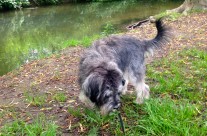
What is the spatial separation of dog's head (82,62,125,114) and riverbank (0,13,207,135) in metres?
0.58

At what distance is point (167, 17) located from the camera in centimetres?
1230

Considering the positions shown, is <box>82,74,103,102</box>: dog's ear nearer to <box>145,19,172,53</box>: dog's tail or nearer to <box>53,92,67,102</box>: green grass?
<box>53,92,67,102</box>: green grass

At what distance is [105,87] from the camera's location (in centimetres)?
321

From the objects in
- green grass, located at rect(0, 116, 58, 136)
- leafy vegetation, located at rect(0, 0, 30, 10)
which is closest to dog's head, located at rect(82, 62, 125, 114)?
green grass, located at rect(0, 116, 58, 136)

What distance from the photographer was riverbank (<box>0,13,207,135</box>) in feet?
12.9

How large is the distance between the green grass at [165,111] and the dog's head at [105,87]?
0.47m

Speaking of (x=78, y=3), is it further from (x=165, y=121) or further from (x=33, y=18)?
(x=165, y=121)

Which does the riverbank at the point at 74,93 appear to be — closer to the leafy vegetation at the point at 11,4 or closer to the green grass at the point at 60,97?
the green grass at the point at 60,97

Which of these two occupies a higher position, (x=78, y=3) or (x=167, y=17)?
(x=167, y=17)

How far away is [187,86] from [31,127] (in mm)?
2612

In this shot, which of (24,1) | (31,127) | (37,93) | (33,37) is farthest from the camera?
(24,1)

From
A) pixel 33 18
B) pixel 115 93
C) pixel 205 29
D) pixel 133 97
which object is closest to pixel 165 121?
pixel 115 93

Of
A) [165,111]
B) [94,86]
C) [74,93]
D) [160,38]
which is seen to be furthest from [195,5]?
[94,86]

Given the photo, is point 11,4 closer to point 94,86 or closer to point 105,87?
point 94,86
